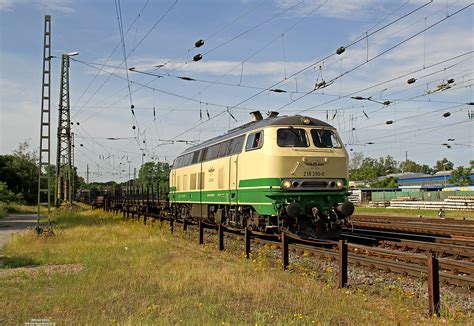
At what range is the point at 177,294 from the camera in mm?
8516

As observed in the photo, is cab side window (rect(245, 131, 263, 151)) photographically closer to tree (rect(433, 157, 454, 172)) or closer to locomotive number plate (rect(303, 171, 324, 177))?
locomotive number plate (rect(303, 171, 324, 177))

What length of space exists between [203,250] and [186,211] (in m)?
9.34

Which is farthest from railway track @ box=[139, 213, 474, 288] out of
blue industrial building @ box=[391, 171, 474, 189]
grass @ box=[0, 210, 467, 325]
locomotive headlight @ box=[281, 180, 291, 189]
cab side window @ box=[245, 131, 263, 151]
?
blue industrial building @ box=[391, 171, 474, 189]

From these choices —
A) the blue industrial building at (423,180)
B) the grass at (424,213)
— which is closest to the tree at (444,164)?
the blue industrial building at (423,180)

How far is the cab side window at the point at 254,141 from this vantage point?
14855 millimetres

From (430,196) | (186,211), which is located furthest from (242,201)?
(430,196)

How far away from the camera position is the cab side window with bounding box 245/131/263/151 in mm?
14855

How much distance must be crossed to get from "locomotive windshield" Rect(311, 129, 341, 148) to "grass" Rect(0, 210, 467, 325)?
4388 mm

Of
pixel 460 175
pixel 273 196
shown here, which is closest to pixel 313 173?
pixel 273 196

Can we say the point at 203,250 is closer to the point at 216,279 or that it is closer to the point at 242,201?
the point at 242,201

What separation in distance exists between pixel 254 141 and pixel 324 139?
2.28 metres

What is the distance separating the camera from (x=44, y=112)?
63.6 ft

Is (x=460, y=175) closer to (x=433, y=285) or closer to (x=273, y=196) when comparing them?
(x=273, y=196)

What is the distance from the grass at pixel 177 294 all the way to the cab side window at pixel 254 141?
3.86m
